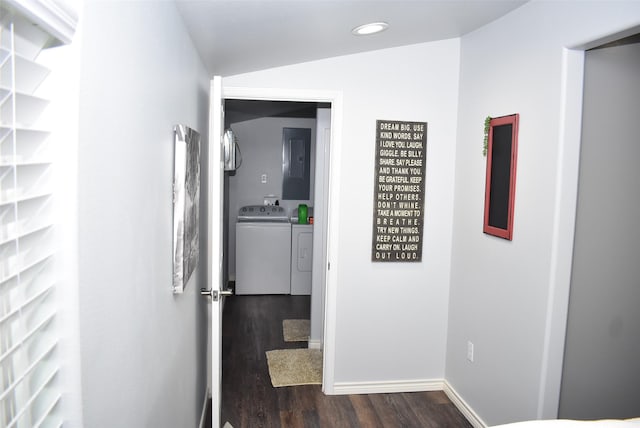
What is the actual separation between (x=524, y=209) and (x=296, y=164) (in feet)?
13.6

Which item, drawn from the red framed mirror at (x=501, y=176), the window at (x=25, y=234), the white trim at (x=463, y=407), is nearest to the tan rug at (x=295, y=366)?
the white trim at (x=463, y=407)

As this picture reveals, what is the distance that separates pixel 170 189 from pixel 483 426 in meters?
2.29

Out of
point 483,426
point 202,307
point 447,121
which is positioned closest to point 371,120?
point 447,121

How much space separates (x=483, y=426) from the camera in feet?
9.27

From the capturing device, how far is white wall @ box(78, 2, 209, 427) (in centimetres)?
96

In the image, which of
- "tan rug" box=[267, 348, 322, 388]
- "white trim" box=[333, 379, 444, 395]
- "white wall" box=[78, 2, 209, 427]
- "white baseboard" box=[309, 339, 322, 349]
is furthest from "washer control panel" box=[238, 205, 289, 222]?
"white wall" box=[78, 2, 209, 427]

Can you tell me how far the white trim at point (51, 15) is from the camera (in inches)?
27.1

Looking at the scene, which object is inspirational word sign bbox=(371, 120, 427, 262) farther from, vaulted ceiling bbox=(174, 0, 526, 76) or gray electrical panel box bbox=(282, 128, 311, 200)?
gray electrical panel box bbox=(282, 128, 311, 200)

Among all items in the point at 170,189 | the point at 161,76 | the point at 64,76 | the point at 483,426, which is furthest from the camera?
the point at 483,426

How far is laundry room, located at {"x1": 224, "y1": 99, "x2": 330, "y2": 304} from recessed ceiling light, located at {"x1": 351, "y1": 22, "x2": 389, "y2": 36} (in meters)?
3.15

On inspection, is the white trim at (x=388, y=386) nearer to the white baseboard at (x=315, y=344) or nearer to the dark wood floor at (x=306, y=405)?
the dark wood floor at (x=306, y=405)

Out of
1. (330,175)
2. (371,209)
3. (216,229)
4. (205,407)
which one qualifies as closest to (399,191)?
(371,209)

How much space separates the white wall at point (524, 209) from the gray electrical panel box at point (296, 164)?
3360 millimetres

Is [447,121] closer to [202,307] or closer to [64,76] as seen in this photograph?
[202,307]
